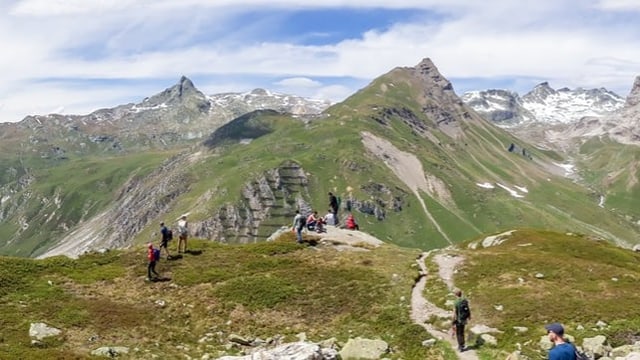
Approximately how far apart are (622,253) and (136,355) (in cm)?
6194

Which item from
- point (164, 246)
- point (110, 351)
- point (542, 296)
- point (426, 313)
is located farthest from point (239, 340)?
point (542, 296)

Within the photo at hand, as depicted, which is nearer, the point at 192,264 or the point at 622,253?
the point at 192,264

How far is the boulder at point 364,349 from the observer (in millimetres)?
38312

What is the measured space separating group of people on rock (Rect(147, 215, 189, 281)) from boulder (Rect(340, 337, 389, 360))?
72.5ft

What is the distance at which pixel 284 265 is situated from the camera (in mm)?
59656

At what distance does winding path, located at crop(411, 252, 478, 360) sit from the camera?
38.7 meters

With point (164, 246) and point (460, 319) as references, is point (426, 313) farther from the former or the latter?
point (164, 246)

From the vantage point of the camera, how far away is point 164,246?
2359 inches

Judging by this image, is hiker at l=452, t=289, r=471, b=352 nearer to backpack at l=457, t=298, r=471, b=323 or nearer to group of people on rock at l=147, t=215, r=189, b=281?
backpack at l=457, t=298, r=471, b=323

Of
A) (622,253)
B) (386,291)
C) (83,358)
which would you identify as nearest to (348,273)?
(386,291)

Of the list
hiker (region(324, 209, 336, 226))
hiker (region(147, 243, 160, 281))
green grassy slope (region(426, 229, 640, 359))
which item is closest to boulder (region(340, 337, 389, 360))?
green grassy slope (region(426, 229, 640, 359))

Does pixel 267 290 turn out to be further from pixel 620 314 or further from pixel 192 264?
pixel 620 314

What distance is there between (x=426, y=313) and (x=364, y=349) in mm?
8992

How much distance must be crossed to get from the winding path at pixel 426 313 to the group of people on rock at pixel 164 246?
23.2 meters
